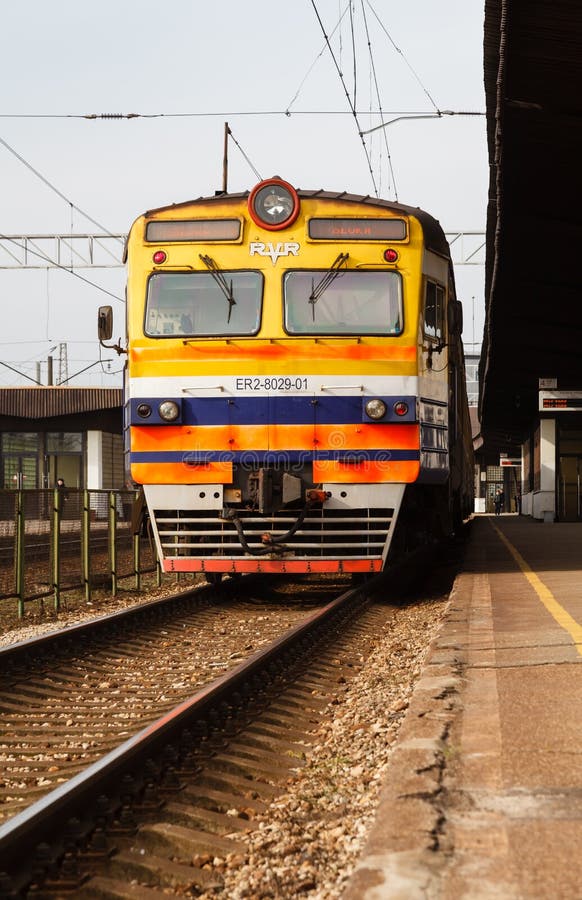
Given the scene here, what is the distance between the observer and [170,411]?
33.7 feet

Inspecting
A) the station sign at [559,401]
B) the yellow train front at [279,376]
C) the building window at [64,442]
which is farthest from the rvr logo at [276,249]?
the building window at [64,442]

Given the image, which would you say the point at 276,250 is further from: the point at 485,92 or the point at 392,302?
the point at 485,92

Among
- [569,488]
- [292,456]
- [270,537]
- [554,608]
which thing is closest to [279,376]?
[292,456]

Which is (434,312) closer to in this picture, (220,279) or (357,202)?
(357,202)

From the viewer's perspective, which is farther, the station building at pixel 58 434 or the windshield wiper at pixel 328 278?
the station building at pixel 58 434

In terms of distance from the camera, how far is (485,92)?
10773 millimetres

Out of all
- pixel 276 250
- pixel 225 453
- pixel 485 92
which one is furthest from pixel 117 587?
pixel 485 92

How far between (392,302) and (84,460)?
93.8 feet

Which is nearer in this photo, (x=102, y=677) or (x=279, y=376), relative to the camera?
(x=102, y=677)

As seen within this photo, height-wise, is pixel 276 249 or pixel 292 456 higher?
pixel 276 249

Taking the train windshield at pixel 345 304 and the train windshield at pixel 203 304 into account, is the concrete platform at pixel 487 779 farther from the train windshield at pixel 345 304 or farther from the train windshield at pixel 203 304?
the train windshield at pixel 203 304

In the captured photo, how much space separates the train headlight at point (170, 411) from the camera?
33.7 ft

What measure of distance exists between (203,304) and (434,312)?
2127 millimetres

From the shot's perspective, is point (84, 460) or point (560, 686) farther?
point (84, 460)
